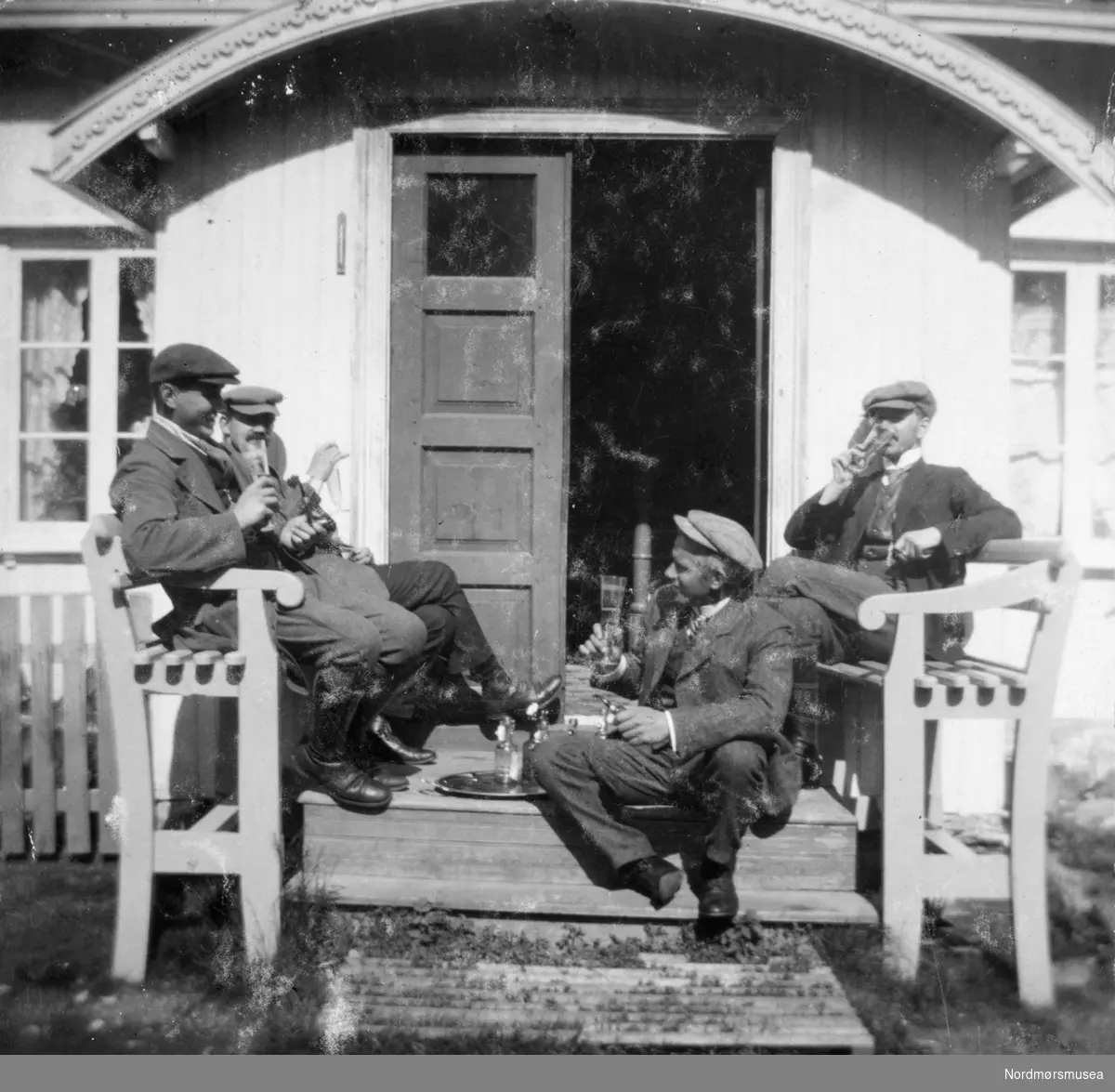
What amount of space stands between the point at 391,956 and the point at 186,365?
7.82 ft

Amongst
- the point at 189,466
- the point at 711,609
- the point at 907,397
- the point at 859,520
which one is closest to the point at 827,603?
the point at 859,520

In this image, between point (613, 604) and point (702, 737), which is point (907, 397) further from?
point (702, 737)

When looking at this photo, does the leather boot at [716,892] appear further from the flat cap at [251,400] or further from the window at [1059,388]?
the flat cap at [251,400]

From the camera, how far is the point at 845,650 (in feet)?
15.1

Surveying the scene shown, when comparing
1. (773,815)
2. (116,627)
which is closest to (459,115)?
(116,627)

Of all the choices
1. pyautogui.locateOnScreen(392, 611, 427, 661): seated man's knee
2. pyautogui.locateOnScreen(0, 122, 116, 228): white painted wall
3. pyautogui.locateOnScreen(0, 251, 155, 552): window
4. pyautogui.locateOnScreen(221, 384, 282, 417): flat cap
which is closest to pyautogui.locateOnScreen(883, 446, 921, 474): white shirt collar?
pyautogui.locateOnScreen(392, 611, 427, 661): seated man's knee

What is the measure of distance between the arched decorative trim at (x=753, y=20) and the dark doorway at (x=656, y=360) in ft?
5.43

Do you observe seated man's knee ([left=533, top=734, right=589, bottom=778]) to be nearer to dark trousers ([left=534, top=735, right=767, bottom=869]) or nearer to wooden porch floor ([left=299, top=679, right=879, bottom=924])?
dark trousers ([left=534, top=735, right=767, bottom=869])

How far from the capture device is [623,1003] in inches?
141

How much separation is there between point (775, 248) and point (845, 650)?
196 centimetres

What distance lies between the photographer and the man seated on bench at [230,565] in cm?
389

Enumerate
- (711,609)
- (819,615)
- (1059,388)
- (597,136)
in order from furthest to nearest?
1. (597,136)
2. (1059,388)
3. (819,615)
4. (711,609)

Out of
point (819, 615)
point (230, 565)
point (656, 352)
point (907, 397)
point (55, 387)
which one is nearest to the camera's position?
point (230, 565)

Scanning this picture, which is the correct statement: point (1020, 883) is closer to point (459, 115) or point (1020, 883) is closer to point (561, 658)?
point (561, 658)
